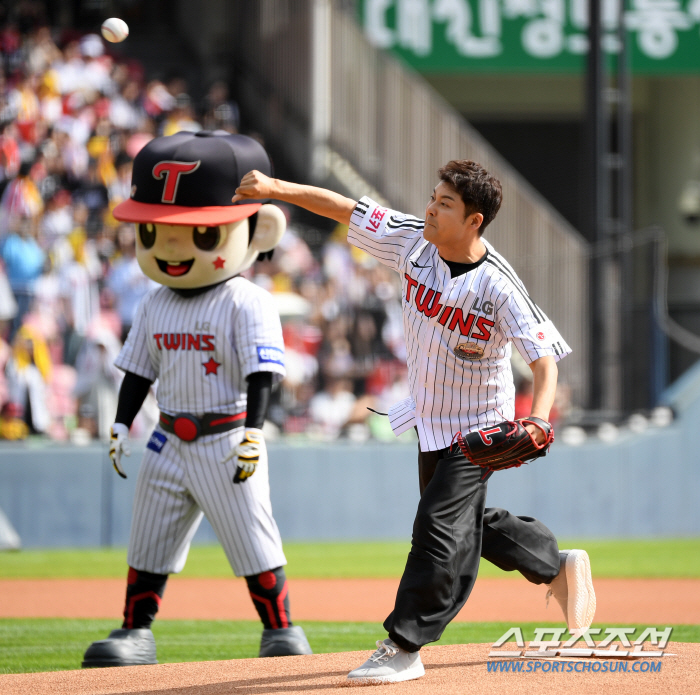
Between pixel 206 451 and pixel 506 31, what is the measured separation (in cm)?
1347

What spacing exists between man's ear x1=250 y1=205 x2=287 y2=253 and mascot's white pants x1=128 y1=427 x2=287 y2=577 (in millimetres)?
960

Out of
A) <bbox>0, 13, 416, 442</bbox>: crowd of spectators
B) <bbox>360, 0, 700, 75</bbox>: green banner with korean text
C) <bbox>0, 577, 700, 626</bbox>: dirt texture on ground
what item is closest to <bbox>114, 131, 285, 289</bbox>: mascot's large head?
<bbox>0, 577, 700, 626</bbox>: dirt texture on ground

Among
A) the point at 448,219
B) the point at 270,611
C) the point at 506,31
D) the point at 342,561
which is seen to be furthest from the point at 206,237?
the point at 506,31

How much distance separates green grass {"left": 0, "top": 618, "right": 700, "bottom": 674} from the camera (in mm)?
5746

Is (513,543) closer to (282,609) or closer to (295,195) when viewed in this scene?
(282,609)

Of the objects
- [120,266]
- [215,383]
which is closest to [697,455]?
[120,266]

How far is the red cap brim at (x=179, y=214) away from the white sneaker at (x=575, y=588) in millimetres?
2159

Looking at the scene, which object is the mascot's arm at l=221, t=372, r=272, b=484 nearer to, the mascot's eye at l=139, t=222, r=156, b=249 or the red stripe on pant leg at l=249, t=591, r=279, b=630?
the red stripe on pant leg at l=249, t=591, r=279, b=630

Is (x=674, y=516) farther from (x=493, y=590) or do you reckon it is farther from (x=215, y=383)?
(x=215, y=383)

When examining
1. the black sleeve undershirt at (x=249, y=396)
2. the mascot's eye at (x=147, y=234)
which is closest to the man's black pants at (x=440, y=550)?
the black sleeve undershirt at (x=249, y=396)

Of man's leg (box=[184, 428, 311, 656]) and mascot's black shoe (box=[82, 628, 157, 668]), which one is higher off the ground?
man's leg (box=[184, 428, 311, 656])

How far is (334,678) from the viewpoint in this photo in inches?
169

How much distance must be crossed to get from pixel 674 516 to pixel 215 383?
8354 mm

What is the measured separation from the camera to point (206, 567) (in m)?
10.1
